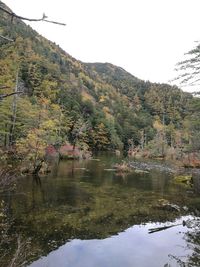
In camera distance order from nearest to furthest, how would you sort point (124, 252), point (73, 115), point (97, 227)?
1. point (124, 252)
2. point (97, 227)
3. point (73, 115)

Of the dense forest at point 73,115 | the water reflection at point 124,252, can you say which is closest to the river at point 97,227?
the water reflection at point 124,252

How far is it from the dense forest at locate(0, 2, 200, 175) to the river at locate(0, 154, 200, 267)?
343 cm

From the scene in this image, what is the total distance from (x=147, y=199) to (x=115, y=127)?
235 feet

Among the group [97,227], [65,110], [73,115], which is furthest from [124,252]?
[73,115]

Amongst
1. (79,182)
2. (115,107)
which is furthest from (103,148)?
(79,182)

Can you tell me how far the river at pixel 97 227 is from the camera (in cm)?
1009

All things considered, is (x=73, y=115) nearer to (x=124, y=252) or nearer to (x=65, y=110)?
(x=65, y=110)

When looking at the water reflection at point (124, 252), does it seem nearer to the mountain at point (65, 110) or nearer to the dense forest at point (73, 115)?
the dense forest at point (73, 115)

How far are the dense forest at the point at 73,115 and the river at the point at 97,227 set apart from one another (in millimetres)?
3432

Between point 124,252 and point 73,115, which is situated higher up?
point 73,115

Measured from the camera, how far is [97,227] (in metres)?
12.9

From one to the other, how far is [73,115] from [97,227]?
5613cm

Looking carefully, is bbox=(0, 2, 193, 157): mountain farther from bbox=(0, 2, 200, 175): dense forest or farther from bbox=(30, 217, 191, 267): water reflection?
bbox=(30, 217, 191, 267): water reflection

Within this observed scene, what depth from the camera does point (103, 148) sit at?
258 ft
